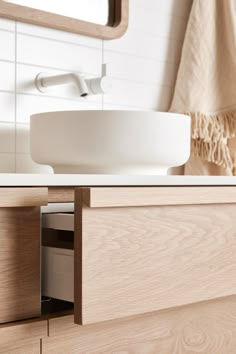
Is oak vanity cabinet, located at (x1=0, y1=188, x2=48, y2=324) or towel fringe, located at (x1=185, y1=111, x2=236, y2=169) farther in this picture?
towel fringe, located at (x1=185, y1=111, x2=236, y2=169)

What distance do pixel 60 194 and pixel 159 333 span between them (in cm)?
30

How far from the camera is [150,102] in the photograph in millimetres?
1819

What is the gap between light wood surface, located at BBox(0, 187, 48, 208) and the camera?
3.10ft

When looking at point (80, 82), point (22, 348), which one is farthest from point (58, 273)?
point (80, 82)

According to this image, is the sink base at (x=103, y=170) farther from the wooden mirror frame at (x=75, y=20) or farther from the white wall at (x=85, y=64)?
the wooden mirror frame at (x=75, y=20)

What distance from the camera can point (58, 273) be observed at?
1.01 meters

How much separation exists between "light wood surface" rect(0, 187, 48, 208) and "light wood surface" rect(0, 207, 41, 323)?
12 mm

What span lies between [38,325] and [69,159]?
0.37 meters

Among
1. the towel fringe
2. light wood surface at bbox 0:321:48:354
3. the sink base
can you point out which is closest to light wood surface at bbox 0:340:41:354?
light wood surface at bbox 0:321:48:354

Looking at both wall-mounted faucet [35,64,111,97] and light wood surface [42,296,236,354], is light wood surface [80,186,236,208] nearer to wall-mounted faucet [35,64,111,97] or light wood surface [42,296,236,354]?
light wood surface [42,296,236,354]

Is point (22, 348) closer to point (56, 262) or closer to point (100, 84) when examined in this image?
point (56, 262)

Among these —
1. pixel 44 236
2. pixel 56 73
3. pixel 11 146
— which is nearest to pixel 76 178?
pixel 44 236

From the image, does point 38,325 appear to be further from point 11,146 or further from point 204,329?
point 11,146

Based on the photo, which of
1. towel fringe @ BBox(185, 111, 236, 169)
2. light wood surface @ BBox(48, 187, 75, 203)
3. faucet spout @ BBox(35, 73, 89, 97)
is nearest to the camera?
light wood surface @ BBox(48, 187, 75, 203)
